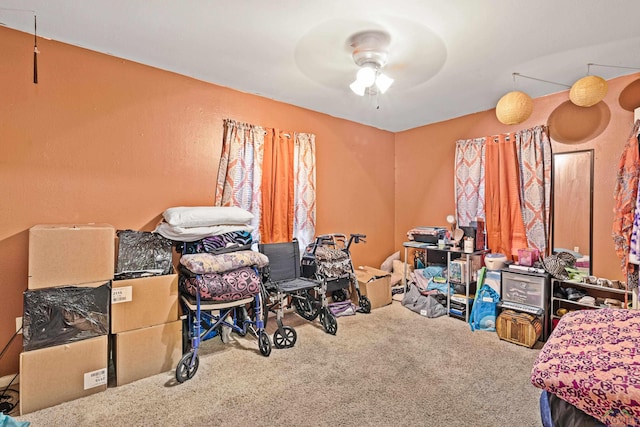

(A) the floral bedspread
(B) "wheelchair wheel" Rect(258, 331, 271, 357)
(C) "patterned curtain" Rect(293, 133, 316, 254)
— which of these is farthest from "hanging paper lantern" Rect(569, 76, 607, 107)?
(B) "wheelchair wheel" Rect(258, 331, 271, 357)

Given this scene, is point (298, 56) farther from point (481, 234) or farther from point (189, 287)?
point (481, 234)

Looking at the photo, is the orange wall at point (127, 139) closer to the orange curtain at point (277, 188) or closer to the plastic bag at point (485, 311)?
the orange curtain at point (277, 188)

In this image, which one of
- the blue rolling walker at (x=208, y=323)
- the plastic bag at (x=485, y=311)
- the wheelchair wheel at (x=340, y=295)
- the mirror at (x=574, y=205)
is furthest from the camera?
the wheelchair wheel at (x=340, y=295)

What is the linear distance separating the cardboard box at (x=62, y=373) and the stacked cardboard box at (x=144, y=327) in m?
0.12

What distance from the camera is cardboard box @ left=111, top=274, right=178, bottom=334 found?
2285 mm

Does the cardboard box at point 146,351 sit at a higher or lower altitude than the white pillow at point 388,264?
lower

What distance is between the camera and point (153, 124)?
2887mm

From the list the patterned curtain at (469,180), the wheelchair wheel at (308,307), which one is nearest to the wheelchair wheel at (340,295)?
the wheelchair wheel at (308,307)

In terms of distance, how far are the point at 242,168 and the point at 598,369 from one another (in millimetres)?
3102

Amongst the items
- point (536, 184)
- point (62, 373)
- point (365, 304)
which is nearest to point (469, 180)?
point (536, 184)

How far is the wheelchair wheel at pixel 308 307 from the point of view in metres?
3.51

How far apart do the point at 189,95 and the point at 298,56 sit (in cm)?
118

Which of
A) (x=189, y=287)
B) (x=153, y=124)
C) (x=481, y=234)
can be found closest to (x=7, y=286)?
(x=189, y=287)

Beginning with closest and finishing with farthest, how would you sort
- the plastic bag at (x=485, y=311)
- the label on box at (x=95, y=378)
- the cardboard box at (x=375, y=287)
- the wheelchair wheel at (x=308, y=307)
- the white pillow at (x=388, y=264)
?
the label on box at (x=95, y=378), the plastic bag at (x=485, y=311), the wheelchair wheel at (x=308, y=307), the cardboard box at (x=375, y=287), the white pillow at (x=388, y=264)
